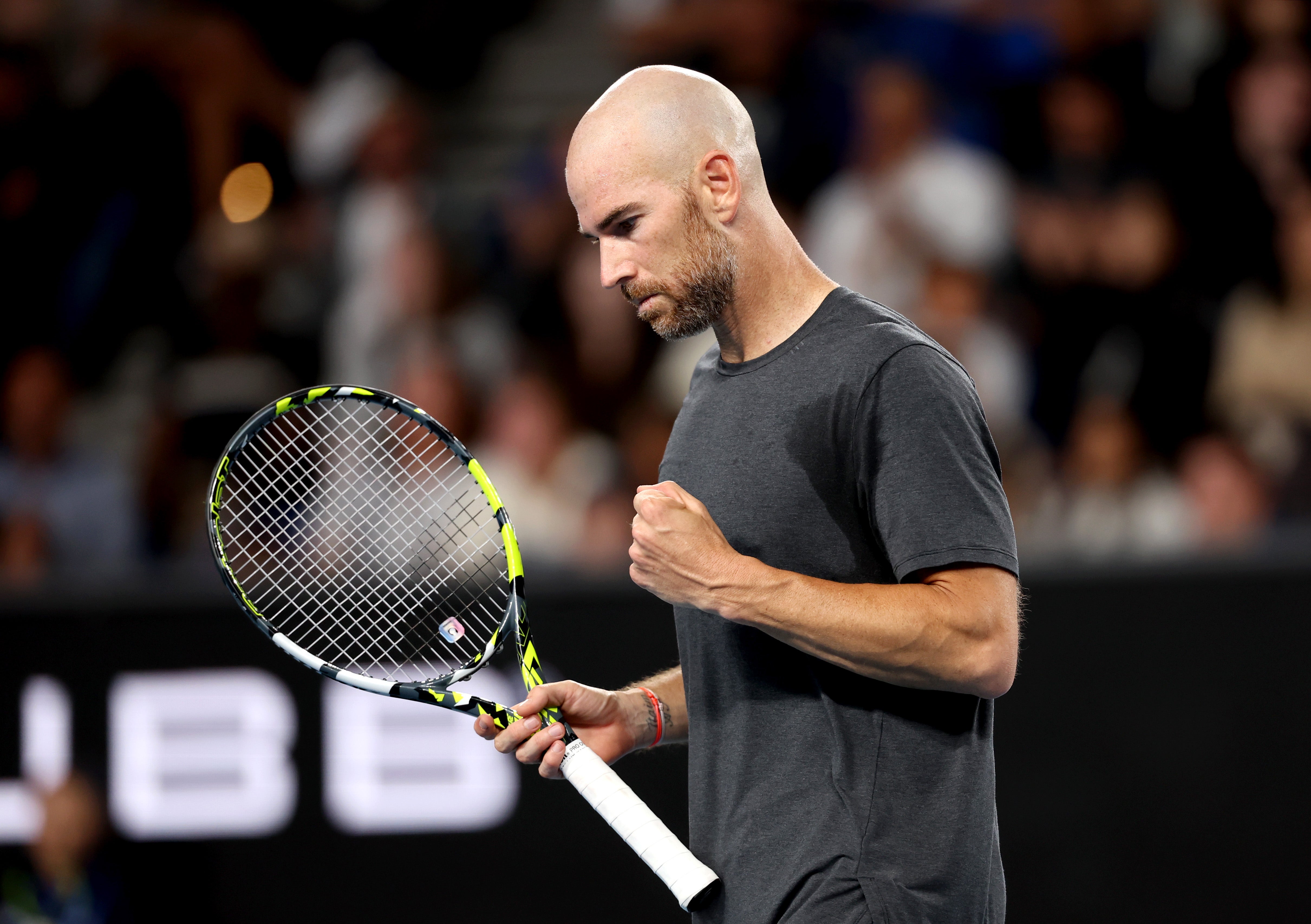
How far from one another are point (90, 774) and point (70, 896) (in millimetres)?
392

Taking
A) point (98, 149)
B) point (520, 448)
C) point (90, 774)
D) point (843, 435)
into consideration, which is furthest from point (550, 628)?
point (98, 149)

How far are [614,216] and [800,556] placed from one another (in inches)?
23.5

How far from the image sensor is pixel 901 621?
1898mm

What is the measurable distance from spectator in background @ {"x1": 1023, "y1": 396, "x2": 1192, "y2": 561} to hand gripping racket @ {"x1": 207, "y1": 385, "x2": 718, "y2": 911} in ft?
6.63

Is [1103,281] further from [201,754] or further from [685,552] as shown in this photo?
[685,552]

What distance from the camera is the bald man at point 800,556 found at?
1945mm

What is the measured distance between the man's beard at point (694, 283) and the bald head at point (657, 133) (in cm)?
7

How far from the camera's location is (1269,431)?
5.00m

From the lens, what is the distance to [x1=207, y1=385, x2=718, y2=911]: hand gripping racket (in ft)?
7.77

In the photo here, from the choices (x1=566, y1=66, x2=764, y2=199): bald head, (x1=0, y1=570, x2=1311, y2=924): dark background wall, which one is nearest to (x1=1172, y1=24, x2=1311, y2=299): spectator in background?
(x1=0, y1=570, x2=1311, y2=924): dark background wall

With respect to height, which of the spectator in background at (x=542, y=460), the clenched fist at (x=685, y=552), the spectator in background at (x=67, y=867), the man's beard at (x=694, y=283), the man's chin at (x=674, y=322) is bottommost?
the spectator in background at (x=67, y=867)

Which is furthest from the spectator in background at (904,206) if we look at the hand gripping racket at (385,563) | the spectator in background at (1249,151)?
the hand gripping racket at (385,563)

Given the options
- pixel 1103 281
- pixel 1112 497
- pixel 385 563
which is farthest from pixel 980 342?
pixel 385 563

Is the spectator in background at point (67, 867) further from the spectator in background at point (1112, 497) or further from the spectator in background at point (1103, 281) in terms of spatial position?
the spectator in background at point (1103, 281)
